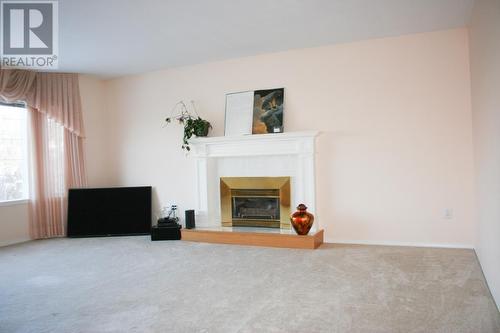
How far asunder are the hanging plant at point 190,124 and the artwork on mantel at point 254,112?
12.2 inches

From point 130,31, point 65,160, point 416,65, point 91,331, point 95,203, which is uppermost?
point 130,31

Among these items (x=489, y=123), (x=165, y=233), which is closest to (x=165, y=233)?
(x=165, y=233)

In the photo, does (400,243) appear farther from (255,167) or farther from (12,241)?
(12,241)

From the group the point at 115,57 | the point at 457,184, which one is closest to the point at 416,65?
the point at 457,184

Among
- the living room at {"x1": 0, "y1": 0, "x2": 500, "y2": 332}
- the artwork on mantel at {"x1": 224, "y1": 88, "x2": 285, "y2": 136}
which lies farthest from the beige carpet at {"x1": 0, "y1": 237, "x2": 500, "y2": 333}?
the artwork on mantel at {"x1": 224, "y1": 88, "x2": 285, "y2": 136}

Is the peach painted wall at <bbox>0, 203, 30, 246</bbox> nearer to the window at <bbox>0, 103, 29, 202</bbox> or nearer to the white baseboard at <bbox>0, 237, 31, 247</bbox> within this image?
the white baseboard at <bbox>0, 237, 31, 247</bbox>

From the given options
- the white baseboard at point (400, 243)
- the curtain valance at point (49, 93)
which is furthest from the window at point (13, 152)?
the white baseboard at point (400, 243)

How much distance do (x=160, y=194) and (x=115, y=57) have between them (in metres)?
2.14

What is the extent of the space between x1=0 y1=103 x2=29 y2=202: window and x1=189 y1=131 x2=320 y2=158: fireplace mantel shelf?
8.06 ft

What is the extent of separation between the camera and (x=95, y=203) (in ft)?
18.5

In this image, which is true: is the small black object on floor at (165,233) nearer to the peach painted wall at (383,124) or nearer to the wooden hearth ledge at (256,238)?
the wooden hearth ledge at (256,238)

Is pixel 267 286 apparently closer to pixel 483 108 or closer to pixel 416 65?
pixel 483 108

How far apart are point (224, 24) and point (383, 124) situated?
2.21 m

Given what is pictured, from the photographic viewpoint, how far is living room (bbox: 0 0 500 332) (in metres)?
2.71
